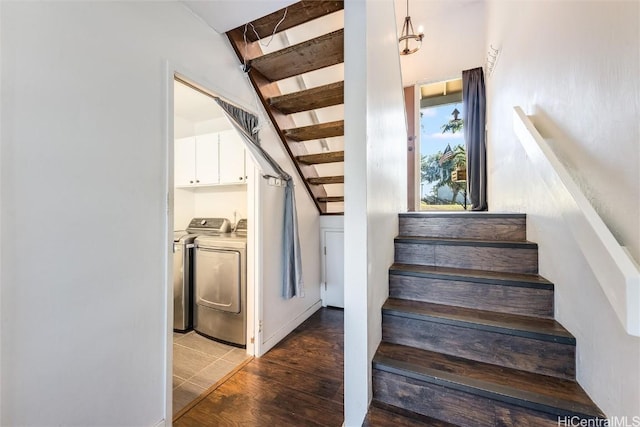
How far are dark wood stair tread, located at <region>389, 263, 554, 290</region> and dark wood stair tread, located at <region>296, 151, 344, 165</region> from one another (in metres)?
1.23

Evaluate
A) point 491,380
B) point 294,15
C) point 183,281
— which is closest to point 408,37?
point 294,15

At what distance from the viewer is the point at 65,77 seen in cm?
107

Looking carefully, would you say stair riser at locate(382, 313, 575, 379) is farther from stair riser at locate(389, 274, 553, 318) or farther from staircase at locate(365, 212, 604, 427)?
stair riser at locate(389, 274, 553, 318)

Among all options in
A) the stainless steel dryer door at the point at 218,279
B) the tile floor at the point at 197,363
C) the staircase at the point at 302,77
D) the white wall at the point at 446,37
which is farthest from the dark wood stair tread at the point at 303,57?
the white wall at the point at 446,37

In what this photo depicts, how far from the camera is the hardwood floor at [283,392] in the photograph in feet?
5.02

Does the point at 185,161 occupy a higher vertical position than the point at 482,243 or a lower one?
higher

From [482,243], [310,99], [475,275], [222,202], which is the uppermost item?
Answer: [310,99]

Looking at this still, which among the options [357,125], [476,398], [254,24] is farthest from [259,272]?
[254,24]

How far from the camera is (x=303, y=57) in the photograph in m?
1.90

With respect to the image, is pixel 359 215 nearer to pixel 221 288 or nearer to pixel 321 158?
pixel 321 158

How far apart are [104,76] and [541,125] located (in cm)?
235

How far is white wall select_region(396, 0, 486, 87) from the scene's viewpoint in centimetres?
347

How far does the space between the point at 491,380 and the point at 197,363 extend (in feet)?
6.82

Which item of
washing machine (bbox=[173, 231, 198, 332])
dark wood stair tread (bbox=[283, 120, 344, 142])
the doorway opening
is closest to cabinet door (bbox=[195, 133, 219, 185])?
washing machine (bbox=[173, 231, 198, 332])
